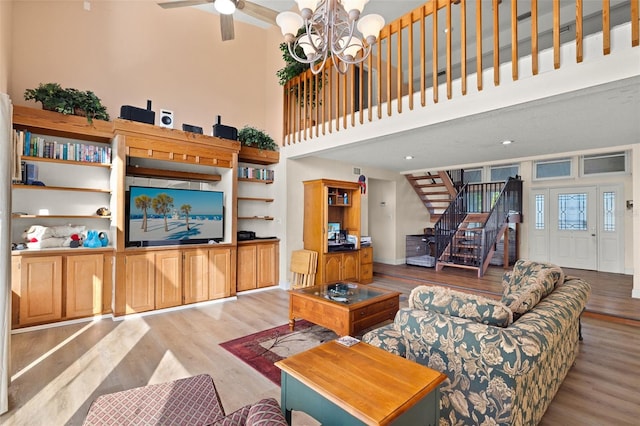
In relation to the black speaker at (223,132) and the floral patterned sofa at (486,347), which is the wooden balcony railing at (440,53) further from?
the floral patterned sofa at (486,347)

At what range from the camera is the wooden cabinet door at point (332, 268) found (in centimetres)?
527

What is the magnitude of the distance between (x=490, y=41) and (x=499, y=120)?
3912mm

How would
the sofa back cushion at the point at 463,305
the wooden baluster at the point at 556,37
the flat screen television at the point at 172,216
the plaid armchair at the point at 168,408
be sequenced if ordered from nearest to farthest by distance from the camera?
the plaid armchair at the point at 168,408 → the sofa back cushion at the point at 463,305 → the wooden baluster at the point at 556,37 → the flat screen television at the point at 172,216

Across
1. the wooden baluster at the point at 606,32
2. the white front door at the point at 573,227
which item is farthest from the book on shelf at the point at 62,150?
the white front door at the point at 573,227

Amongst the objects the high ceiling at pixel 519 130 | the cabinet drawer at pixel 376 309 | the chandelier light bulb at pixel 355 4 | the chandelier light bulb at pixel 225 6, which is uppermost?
the chandelier light bulb at pixel 225 6

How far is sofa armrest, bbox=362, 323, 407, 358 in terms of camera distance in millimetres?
2008

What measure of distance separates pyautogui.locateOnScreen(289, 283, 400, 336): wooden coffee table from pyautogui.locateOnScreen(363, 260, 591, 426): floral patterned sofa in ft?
2.68

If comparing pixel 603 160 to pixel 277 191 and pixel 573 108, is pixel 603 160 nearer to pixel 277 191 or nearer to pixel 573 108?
pixel 573 108

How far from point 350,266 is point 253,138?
9.58 feet

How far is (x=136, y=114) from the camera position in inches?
157

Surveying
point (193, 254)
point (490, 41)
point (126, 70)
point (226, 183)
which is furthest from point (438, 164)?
point (126, 70)

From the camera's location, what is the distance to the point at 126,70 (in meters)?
4.53

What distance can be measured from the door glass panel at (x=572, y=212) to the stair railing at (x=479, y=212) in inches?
34.1

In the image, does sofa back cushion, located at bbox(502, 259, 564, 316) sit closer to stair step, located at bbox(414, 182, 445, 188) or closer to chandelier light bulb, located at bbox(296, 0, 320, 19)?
chandelier light bulb, located at bbox(296, 0, 320, 19)
